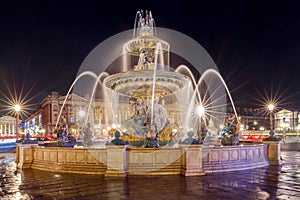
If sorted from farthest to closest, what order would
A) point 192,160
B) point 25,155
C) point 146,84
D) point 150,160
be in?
point 146,84
point 25,155
point 150,160
point 192,160

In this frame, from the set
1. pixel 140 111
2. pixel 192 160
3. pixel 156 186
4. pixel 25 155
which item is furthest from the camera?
pixel 140 111

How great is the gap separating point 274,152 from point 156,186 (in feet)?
26.7

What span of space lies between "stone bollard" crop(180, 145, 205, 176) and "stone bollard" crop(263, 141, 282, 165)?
518 cm

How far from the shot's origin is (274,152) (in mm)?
14477

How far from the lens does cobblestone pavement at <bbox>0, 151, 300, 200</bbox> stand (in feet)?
26.1

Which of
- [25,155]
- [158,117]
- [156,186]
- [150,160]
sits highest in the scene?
[158,117]

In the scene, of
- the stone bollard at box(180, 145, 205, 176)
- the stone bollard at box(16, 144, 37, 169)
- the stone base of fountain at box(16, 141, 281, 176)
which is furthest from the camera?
the stone bollard at box(16, 144, 37, 169)

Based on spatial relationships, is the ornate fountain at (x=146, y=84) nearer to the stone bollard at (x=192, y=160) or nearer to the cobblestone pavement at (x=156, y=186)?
the stone bollard at (x=192, y=160)

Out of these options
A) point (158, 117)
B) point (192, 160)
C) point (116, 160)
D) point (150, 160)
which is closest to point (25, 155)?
point (116, 160)

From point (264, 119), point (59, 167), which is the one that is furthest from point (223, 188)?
point (264, 119)

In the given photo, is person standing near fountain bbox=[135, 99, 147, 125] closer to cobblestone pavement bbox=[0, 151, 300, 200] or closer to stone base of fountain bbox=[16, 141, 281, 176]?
stone base of fountain bbox=[16, 141, 281, 176]

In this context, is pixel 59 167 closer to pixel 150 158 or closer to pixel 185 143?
pixel 150 158

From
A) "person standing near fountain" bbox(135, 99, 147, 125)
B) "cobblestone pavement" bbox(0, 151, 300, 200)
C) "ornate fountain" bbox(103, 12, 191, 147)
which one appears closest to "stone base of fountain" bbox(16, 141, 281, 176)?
"cobblestone pavement" bbox(0, 151, 300, 200)

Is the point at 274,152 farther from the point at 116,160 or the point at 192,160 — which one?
the point at 116,160
